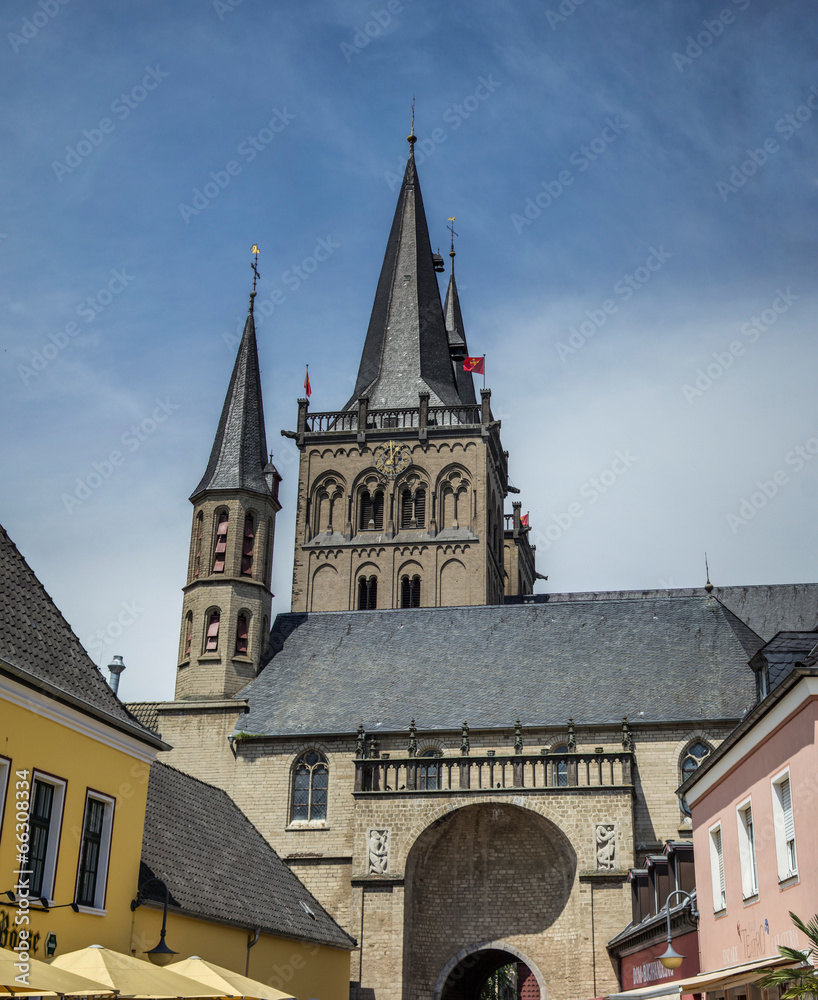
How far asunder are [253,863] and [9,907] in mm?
12909

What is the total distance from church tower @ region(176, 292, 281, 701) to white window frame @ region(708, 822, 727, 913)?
2000 centimetres

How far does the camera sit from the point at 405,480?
2014 inches

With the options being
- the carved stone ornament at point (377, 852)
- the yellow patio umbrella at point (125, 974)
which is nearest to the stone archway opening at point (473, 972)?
the carved stone ornament at point (377, 852)

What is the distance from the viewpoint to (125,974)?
42.8 ft

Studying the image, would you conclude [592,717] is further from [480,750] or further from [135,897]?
[135,897]

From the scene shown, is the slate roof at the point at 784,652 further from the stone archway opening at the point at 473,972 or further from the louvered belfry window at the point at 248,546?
the louvered belfry window at the point at 248,546

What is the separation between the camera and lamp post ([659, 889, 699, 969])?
16.1 metres

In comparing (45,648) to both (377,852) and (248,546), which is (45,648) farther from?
(248,546)

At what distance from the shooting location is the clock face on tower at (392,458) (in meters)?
51.2

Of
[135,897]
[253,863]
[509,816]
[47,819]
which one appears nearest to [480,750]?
[509,816]

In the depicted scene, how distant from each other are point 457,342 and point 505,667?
112 feet

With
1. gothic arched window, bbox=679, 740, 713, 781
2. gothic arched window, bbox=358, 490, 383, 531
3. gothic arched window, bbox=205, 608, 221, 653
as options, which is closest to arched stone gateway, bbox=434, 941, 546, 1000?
gothic arched window, bbox=679, 740, 713, 781

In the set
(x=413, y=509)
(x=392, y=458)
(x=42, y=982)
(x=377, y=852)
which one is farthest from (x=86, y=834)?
(x=392, y=458)

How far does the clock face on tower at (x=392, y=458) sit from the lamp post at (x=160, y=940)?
33.3m
